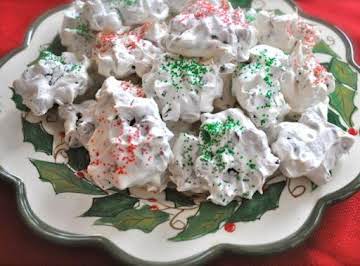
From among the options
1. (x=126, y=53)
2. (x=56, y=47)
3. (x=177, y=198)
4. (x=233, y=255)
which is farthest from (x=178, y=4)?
(x=233, y=255)

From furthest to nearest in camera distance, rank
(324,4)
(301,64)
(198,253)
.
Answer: (324,4)
(301,64)
(198,253)

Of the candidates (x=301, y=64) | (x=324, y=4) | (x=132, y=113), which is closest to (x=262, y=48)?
(x=301, y=64)

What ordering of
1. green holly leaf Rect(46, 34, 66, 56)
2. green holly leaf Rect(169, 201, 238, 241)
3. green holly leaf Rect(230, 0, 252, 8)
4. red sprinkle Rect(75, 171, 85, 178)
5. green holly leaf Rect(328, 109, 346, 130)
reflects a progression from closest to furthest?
green holly leaf Rect(169, 201, 238, 241)
red sprinkle Rect(75, 171, 85, 178)
green holly leaf Rect(328, 109, 346, 130)
green holly leaf Rect(46, 34, 66, 56)
green holly leaf Rect(230, 0, 252, 8)

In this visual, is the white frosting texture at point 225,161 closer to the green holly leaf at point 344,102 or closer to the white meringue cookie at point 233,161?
the white meringue cookie at point 233,161

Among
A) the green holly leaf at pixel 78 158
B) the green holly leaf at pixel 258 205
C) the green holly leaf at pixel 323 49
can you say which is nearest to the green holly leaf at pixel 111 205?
the green holly leaf at pixel 78 158

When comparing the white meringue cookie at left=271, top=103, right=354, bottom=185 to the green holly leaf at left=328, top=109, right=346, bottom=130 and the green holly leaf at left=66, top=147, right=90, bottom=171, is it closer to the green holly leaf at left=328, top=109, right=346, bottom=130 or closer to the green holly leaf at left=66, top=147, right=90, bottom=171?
the green holly leaf at left=328, top=109, right=346, bottom=130

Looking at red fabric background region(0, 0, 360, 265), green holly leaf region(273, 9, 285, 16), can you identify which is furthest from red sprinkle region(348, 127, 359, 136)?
green holly leaf region(273, 9, 285, 16)

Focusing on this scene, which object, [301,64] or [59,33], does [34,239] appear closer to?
[59,33]
